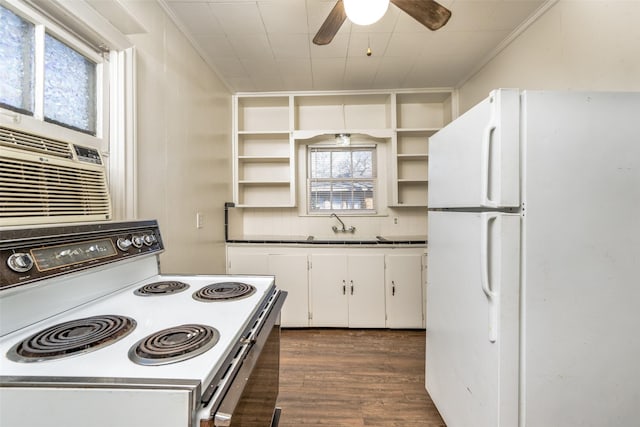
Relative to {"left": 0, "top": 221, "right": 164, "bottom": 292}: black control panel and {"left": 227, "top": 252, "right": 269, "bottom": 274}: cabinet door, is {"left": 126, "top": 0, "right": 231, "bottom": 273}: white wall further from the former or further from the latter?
{"left": 0, "top": 221, "right": 164, "bottom": 292}: black control panel

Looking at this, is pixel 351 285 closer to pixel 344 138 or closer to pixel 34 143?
pixel 344 138

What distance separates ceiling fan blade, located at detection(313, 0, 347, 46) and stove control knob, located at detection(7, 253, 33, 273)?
5.48 ft

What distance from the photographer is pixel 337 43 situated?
6.93ft

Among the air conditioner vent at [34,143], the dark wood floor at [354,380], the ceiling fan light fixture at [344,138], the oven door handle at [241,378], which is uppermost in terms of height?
the ceiling fan light fixture at [344,138]

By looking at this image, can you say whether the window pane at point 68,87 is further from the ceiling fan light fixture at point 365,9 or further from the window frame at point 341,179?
the window frame at point 341,179

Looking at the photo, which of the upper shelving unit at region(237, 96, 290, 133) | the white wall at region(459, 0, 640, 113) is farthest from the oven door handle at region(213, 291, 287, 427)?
the upper shelving unit at region(237, 96, 290, 133)

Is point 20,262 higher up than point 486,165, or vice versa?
point 486,165

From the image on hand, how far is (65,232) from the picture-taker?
83 cm

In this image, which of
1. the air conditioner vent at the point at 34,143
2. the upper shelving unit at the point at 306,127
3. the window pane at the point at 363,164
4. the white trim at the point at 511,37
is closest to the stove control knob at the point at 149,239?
the air conditioner vent at the point at 34,143

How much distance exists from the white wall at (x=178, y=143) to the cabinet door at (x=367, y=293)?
1353mm

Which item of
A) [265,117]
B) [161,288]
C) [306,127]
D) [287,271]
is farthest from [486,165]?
[265,117]

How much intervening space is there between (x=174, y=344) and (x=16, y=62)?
1172 mm

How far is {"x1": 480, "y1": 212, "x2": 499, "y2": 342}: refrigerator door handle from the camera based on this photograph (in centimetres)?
100

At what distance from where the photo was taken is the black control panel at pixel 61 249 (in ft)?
2.23
